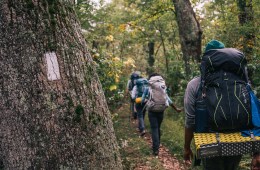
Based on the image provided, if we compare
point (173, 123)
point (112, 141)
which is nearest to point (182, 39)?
point (173, 123)

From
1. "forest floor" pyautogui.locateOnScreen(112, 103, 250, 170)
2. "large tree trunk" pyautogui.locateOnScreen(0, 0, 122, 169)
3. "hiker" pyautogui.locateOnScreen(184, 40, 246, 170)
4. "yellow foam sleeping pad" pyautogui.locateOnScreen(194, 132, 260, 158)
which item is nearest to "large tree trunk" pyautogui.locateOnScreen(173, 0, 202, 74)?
"forest floor" pyautogui.locateOnScreen(112, 103, 250, 170)

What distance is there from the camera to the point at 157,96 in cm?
738

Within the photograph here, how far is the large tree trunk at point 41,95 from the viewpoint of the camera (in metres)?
2.20

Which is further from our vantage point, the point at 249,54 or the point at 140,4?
the point at 140,4

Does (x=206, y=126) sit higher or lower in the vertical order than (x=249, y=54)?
lower

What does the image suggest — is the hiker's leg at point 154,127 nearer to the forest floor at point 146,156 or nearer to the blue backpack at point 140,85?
the forest floor at point 146,156

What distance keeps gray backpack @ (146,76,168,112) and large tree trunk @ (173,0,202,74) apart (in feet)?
6.38

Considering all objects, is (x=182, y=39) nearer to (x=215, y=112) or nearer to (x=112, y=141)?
(x=215, y=112)

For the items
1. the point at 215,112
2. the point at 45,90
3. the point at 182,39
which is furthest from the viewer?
the point at 182,39

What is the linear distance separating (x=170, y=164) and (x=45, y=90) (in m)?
5.63

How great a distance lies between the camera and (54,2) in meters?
2.39

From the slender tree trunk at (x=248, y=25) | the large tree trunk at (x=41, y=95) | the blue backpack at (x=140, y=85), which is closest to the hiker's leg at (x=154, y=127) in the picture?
the blue backpack at (x=140, y=85)

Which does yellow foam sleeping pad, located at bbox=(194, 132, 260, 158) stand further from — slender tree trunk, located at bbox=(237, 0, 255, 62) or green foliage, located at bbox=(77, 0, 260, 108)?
slender tree trunk, located at bbox=(237, 0, 255, 62)

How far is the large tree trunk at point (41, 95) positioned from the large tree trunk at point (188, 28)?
6739 millimetres
